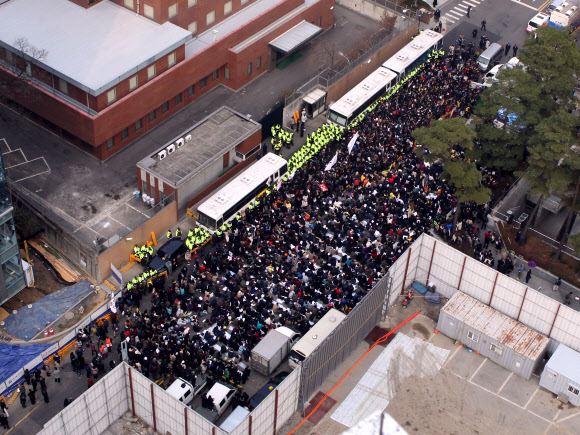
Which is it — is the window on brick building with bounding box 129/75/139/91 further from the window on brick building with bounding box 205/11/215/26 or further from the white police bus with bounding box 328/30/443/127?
the white police bus with bounding box 328/30/443/127

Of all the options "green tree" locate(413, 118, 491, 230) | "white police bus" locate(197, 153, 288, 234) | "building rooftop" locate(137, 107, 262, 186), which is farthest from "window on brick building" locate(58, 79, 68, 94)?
"green tree" locate(413, 118, 491, 230)

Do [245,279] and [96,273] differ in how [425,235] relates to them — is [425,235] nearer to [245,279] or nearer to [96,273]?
[245,279]

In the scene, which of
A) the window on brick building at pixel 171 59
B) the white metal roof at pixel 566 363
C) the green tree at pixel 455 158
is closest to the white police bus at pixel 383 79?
the green tree at pixel 455 158

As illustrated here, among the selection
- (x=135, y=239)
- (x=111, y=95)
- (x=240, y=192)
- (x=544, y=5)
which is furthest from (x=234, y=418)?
(x=544, y=5)

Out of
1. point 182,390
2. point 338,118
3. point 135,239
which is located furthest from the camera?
point 338,118

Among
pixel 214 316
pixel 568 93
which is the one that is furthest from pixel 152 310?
pixel 568 93

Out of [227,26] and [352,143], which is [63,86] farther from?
[352,143]
